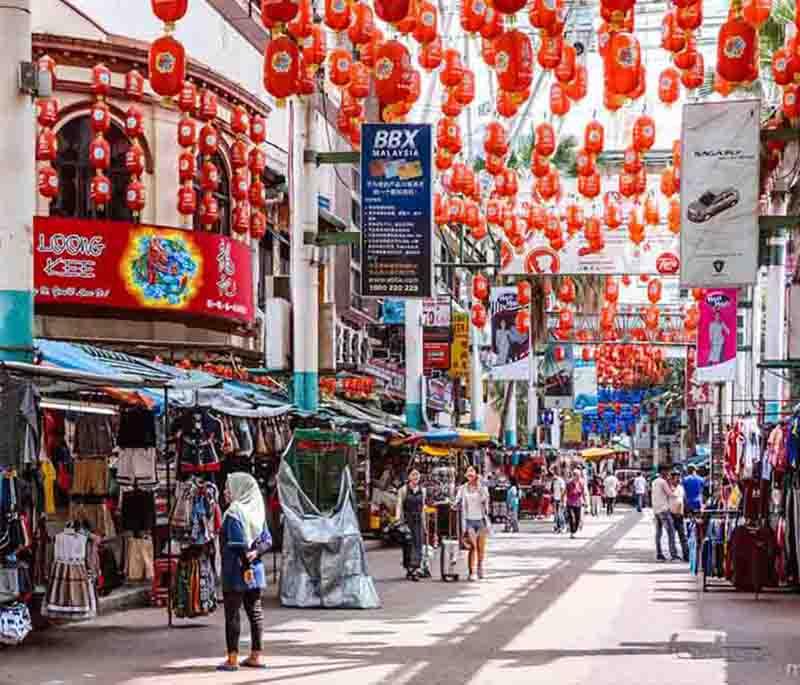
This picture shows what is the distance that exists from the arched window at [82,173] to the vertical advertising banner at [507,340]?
18.2 meters

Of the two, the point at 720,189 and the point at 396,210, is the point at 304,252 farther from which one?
the point at 720,189

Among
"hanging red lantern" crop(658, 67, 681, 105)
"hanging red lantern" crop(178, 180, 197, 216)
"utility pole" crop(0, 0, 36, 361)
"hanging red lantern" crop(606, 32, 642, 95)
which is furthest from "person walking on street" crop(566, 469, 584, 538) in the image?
"utility pole" crop(0, 0, 36, 361)

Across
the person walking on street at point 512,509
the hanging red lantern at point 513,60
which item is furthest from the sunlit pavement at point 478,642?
the person walking on street at point 512,509

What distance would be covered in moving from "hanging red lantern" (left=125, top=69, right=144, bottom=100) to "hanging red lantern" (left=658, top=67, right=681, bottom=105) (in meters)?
10.2

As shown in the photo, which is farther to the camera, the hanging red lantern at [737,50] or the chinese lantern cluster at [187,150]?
the chinese lantern cluster at [187,150]

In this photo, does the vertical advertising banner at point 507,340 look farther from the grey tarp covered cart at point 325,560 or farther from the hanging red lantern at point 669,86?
the grey tarp covered cart at point 325,560

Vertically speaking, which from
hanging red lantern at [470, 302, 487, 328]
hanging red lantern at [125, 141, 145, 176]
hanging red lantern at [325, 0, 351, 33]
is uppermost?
hanging red lantern at [325, 0, 351, 33]

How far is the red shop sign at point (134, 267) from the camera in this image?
30.2 meters

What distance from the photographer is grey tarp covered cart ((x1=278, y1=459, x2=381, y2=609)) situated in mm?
20016

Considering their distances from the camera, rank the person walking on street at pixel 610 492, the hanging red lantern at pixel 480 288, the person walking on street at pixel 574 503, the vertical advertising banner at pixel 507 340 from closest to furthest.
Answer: the person walking on street at pixel 574 503, the vertical advertising banner at pixel 507 340, the hanging red lantern at pixel 480 288, the person walking on street at pixel 610 492

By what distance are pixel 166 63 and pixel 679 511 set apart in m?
13.9

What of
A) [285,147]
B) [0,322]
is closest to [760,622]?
[0,322]

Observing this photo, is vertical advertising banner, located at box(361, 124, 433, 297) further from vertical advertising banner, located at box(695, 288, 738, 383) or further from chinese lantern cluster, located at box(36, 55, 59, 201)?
vertical advertising banner, located at box(695, 288, 738, 383)

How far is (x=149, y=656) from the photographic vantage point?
48.8 ft
